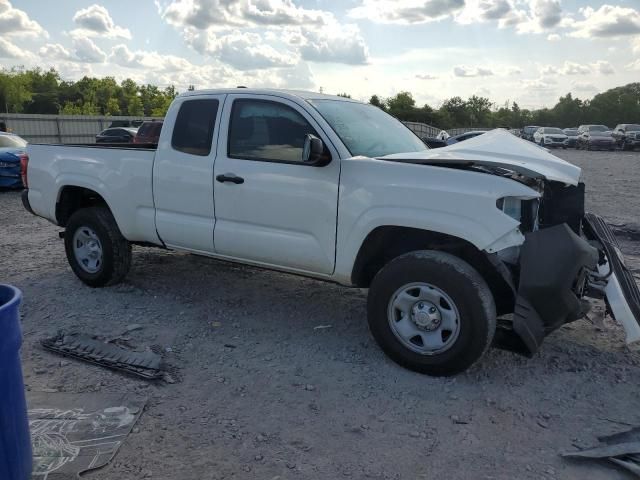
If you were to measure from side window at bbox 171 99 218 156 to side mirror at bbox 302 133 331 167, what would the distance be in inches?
45.8

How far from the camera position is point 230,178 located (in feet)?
15.6

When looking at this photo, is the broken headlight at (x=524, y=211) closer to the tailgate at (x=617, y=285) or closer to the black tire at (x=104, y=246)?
the tailgate at (x=617, y=285)

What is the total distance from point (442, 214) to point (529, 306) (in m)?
0.81

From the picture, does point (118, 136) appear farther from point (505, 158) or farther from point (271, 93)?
point (505, 158)

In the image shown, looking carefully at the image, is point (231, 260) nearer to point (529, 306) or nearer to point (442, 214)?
point (442, 214)

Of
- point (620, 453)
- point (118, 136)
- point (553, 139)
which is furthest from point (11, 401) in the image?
point (553, 139)

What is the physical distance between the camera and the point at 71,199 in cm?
613

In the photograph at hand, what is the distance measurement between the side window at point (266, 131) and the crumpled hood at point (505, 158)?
738 mm

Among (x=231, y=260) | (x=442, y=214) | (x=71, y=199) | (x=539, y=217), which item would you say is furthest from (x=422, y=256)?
(x=71, y=199)

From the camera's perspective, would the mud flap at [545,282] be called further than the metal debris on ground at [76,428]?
Yes

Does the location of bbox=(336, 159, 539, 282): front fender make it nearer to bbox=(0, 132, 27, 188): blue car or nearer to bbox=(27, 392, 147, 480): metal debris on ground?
bbox=(27, 392, 147, 480): metal debris on ground

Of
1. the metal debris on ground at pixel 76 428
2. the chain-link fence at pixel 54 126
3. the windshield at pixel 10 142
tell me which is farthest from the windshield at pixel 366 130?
the chain-link fence at pixel 54 126

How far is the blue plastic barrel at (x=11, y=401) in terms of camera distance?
241 centimetres

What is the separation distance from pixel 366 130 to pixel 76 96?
328ft
